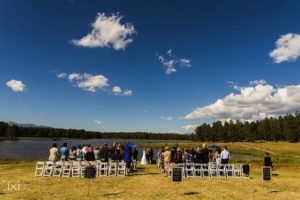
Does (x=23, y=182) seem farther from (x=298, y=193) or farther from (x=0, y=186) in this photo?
(x=298, y=193)

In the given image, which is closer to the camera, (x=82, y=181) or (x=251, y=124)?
(x=82, y=181)

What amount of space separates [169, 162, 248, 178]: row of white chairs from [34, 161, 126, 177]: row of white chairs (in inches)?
158

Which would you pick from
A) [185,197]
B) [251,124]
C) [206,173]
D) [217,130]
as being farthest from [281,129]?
[185,197]

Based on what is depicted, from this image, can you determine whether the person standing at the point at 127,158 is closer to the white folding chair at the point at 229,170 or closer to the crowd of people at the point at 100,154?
the crowd of people at the point at 100,154

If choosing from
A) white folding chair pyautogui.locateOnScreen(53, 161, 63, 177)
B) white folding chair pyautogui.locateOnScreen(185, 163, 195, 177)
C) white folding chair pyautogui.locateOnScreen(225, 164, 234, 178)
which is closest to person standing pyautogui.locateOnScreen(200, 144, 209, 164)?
white folding chair pyautogui.locateOnScreen(185, 163, 195, 177)

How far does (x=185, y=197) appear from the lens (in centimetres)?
1364

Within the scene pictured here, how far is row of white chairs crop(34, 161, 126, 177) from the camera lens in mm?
19719

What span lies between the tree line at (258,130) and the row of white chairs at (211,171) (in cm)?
11166

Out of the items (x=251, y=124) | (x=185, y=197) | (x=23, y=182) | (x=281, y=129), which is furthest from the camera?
(x=251, y=124)

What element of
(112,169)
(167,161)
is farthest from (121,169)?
(167,161)

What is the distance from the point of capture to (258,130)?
143 metres

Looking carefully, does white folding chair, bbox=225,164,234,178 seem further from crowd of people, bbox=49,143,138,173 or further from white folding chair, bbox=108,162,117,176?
white folding chair, bbox=108,162,117,176

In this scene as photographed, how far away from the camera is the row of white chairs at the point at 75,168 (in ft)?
64.7

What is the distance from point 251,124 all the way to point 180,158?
443 ft
